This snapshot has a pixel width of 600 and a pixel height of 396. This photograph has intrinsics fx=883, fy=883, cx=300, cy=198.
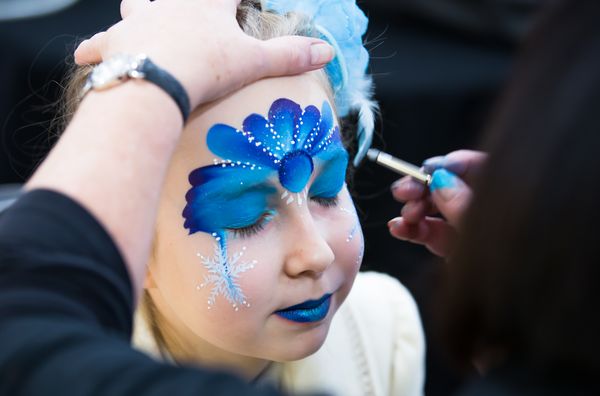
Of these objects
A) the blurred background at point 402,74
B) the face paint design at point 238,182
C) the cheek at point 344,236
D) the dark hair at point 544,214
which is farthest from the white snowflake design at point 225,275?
the blurred background at point 402,74

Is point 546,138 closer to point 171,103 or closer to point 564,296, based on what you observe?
point 564,296

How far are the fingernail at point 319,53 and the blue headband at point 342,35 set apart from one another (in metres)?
0.10

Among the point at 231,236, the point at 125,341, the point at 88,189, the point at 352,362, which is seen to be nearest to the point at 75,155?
the point at 88,189

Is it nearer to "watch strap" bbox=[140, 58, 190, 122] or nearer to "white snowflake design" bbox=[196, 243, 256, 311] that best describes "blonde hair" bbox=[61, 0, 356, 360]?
"white snowflake design" bbox=[196, 243, 256, 311]

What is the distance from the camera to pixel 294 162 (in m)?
0.89

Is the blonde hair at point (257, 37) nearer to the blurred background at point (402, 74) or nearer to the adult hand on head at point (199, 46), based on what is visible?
the adult hand on head at point (199, 46)

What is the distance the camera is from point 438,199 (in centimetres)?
94

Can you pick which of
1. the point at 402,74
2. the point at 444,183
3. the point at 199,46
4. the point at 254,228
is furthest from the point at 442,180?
the point at 402,74

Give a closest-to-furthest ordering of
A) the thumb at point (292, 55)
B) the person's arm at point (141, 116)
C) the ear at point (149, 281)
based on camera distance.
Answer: the person's arm at point (141, 116) < the thumb at point (292, 55) < the ear at point (149, 281)

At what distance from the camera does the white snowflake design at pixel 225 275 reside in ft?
2.83

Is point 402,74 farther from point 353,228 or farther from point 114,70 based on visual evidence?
point 114,70

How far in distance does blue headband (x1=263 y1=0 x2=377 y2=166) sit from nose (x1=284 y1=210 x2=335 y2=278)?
185mm

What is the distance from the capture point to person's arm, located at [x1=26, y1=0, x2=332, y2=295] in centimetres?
63

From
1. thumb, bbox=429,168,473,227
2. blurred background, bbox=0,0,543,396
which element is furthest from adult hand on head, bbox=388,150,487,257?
blurred background, bbox=0,0,543,396
